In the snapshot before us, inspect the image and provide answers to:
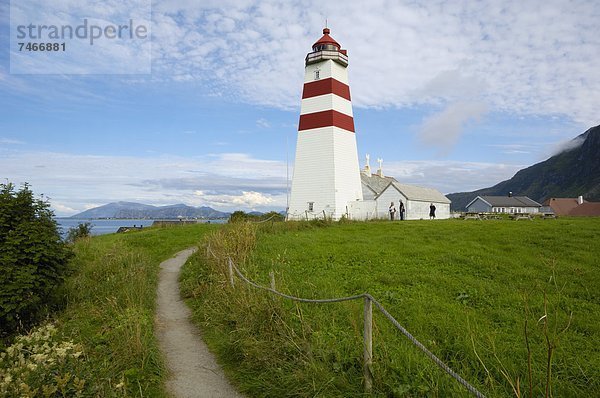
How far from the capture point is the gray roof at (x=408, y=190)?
33.3 metres

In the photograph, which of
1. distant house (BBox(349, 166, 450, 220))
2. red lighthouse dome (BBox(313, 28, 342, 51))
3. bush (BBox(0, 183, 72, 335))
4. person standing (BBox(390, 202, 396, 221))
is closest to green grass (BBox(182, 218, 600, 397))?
bush (BBox(0, 183, 72, 335))

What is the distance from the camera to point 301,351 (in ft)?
16.8

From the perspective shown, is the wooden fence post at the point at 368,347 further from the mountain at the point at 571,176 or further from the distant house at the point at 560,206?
the mountain at the point at 571,176

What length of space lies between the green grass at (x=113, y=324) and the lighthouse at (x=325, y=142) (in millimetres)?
13908

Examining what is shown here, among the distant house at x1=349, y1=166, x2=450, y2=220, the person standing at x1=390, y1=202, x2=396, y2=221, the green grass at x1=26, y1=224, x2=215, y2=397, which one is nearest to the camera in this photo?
the green grass at x1=26, y1=224, x2=215, y2=397

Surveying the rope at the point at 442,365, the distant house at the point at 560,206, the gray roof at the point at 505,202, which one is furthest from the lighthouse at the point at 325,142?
the distant house at the point at 560,206

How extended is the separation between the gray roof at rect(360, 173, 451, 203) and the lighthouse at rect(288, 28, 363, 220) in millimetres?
6900

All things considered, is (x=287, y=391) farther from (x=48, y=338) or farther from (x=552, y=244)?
(x=552, y=244)

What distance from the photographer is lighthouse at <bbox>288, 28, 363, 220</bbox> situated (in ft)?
84.5

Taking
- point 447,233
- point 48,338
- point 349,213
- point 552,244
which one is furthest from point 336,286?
point 349,213

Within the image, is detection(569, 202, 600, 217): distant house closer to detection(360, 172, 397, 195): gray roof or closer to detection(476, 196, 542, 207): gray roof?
detection(476, 196, 542, 207): gray roof

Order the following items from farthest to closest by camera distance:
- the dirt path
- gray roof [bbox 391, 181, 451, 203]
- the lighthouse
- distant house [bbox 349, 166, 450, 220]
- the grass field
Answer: gray roof [bbox 391, 181, 451, 203], distant house [bbox 349, 166, 450, 220], the lighthouse, the dirt path, the grass field

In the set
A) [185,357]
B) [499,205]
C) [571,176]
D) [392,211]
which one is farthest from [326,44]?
[571,176]

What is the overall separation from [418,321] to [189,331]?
14.3 ft
